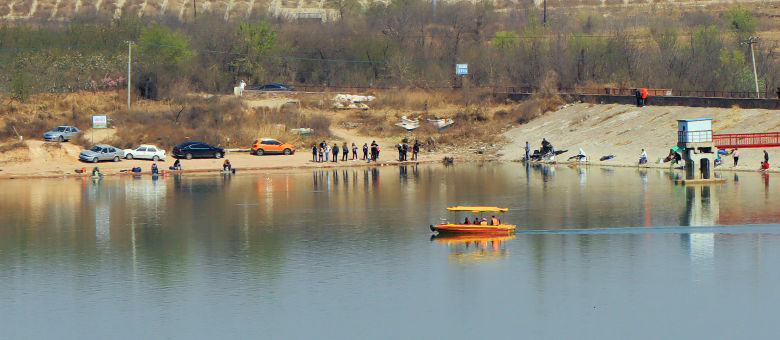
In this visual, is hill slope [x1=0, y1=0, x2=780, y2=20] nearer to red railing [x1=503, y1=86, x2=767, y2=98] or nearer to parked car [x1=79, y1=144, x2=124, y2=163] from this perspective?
red railing [x1=503, y1=86, x2=767, y2=98]

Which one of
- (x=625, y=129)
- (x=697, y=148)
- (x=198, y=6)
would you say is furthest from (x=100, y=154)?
(x=198, y=6)

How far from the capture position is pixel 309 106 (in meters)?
104

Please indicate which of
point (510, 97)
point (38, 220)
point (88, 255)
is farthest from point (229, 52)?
point (88, 255)

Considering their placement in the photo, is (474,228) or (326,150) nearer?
(474,228)

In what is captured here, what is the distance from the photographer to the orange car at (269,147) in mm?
86069

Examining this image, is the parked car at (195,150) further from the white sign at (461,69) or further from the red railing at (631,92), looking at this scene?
the white sign at (461,69)

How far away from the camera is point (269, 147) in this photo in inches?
3401

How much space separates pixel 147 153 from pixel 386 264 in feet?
145

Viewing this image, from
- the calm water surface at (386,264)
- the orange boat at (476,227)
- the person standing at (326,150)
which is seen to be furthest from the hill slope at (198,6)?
the orange boat at (476,227)

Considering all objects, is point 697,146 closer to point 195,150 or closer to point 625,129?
point 625,129

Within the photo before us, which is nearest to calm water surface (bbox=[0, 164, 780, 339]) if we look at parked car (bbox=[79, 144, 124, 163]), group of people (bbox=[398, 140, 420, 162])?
parked car (bbox=[79, 144, 124, 163])

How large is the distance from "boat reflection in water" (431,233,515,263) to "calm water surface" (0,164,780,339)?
0.58 feet

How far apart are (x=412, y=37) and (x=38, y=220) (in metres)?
85.8

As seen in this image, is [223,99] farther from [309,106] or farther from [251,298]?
[251,298]
